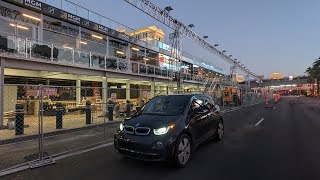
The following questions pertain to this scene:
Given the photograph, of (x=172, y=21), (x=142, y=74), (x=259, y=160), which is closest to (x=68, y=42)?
(x=142, y=74)

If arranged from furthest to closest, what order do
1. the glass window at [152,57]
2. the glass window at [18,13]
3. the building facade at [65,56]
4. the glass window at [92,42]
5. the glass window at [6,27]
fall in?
the glass window at [152,57] < the glass window at [92,42] < the glass window at [18,13] < the glass window at [6,27] < the building facade at [65,56]

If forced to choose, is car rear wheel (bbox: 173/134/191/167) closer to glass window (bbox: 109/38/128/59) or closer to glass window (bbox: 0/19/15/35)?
glass window (bbox: 0/19/15/35)

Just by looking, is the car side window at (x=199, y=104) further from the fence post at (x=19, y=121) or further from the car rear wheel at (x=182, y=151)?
the fence post at (x=19, y=121)


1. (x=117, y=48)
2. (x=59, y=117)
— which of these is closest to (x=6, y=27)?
(x=59, y=117)

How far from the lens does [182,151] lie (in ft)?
20.8

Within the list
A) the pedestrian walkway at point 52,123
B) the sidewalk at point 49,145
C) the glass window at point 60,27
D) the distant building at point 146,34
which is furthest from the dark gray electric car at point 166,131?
the distant building at point 146,34

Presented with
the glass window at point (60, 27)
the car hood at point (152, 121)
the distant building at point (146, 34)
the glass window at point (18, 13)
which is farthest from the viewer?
the distant building at point (146, 34)

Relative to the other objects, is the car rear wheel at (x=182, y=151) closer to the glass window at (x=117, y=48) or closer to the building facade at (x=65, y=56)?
the building facade at (x=65, y=56)

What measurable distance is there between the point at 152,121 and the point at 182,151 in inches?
37.1

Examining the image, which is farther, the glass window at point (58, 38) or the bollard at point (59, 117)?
the glass window at point (58, 38)

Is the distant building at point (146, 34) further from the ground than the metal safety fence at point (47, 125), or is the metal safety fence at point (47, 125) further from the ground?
the distant building at point (146, 34)

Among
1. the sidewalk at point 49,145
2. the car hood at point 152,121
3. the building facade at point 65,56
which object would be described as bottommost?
the sidewalk at point 49,145

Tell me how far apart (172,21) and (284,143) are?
19.9 meters

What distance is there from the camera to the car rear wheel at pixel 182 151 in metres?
6.09
